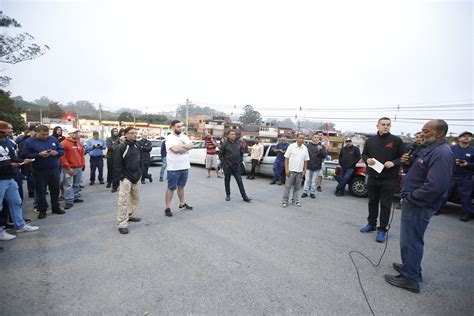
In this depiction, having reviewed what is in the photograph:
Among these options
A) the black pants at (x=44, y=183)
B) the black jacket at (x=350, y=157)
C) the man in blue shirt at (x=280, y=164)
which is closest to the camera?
the black pants at (x=44, y=183)

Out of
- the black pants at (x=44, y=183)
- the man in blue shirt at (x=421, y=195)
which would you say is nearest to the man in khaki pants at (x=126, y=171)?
the black pants at (x=44, y=183)

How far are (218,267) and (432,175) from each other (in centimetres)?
270

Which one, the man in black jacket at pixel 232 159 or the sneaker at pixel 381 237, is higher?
the man in black jacket at pixel 232 159

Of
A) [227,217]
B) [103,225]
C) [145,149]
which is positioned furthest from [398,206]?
[145,149]

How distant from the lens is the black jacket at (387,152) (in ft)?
13.5

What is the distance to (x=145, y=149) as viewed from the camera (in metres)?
8.15

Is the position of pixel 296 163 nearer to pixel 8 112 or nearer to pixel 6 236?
pixel 6 236

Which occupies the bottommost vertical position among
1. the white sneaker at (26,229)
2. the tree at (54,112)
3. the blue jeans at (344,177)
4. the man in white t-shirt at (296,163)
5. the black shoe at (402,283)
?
the black shoe at (402,283)

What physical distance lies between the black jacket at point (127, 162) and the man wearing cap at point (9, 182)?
1.54m

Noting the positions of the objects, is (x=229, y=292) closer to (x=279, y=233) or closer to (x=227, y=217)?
(x=279, y=233)

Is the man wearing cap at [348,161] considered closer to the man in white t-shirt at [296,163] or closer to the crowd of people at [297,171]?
the crowd of people at [297,171]

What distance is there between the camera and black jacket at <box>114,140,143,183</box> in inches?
161

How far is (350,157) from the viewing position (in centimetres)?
723

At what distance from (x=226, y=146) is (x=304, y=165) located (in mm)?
2106
